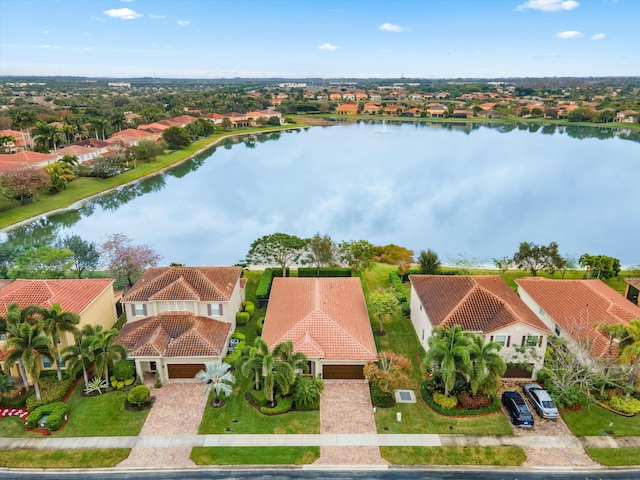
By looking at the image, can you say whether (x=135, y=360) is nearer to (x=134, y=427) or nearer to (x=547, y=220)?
(x=134, y=427)

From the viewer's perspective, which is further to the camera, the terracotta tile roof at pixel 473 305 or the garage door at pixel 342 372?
the terracotta tile roof at pixel 473 305

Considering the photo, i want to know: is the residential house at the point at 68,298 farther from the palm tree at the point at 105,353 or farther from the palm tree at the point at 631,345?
the palm tree at the point at 631,345

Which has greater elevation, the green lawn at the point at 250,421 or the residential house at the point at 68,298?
the residential house at the point at 68,298

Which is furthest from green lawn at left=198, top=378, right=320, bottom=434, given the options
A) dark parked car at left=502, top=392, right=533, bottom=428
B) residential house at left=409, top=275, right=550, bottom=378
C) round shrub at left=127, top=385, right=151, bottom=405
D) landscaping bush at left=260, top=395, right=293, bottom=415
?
dark parked car at left=502, top=392, right=533, bottom=428

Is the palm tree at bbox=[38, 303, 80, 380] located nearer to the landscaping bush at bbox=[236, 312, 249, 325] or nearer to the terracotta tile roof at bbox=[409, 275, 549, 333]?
the landscaping bush at bbox=[236, 312, 249, 325]

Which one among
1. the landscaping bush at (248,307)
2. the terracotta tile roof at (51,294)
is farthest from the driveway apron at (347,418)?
the terracotta tile roof at (51,294)
